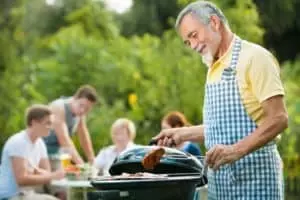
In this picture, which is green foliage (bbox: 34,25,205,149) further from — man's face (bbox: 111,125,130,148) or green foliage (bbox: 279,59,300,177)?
man's face (bbox: 111,125,130,148)

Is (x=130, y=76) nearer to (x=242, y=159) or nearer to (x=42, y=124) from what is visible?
(x=42, y=124)

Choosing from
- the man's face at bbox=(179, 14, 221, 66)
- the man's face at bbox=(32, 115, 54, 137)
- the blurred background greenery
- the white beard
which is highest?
the blurred background greenery

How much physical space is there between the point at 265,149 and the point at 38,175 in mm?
3669

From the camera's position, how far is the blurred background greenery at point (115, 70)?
12.0 m

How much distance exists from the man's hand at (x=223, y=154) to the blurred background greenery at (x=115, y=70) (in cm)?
544

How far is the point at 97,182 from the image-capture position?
432 centimetres

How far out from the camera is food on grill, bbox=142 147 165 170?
459cm

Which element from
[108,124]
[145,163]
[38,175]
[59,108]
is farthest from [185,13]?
[108,124]

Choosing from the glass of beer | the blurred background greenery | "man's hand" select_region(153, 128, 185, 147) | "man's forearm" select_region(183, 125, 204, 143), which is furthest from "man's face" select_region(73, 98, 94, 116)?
"man's forearm" select_region(183, 125, 204, 143)

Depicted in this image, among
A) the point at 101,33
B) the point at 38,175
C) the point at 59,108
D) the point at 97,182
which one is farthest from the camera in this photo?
the point at 101,33

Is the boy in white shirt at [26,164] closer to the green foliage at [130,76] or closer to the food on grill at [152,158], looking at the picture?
the food on grill at [152,158]

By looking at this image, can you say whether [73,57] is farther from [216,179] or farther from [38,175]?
[216,179]

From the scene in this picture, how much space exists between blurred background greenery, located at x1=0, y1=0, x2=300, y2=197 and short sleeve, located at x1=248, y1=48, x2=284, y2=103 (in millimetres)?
5287

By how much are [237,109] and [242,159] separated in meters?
0.23
